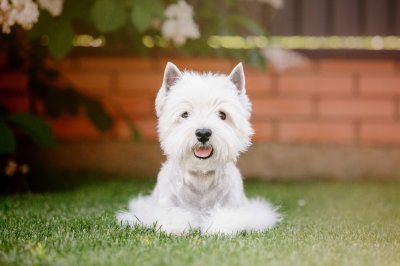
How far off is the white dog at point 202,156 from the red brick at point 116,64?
254cm

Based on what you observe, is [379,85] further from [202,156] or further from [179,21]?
[202,156]

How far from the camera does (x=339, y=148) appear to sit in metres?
6.01

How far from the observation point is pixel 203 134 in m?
3.23

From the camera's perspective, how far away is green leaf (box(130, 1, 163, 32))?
161 inches

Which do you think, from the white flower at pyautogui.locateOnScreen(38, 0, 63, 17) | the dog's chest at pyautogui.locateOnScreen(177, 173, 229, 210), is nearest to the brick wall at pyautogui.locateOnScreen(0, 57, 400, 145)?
the white flower at pyautogui.locateOnScreen(38, 0, 63, 17)

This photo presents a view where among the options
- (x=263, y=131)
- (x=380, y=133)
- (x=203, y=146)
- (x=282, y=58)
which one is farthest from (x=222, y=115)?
(x=380, y=133)

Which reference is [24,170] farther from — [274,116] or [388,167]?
[388,167]

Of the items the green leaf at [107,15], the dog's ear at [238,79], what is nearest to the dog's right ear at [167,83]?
the dog's ear at [238,79]

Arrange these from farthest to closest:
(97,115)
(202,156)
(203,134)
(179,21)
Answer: (97,115)
(179,21)
(202,156)
(203,134)

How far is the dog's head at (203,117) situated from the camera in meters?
3.27

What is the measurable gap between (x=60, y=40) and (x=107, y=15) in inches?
15.0

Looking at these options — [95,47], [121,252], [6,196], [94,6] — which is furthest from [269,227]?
[95,47]

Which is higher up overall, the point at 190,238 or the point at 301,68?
the point at 301,68

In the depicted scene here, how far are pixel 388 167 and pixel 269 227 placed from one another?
282cm
